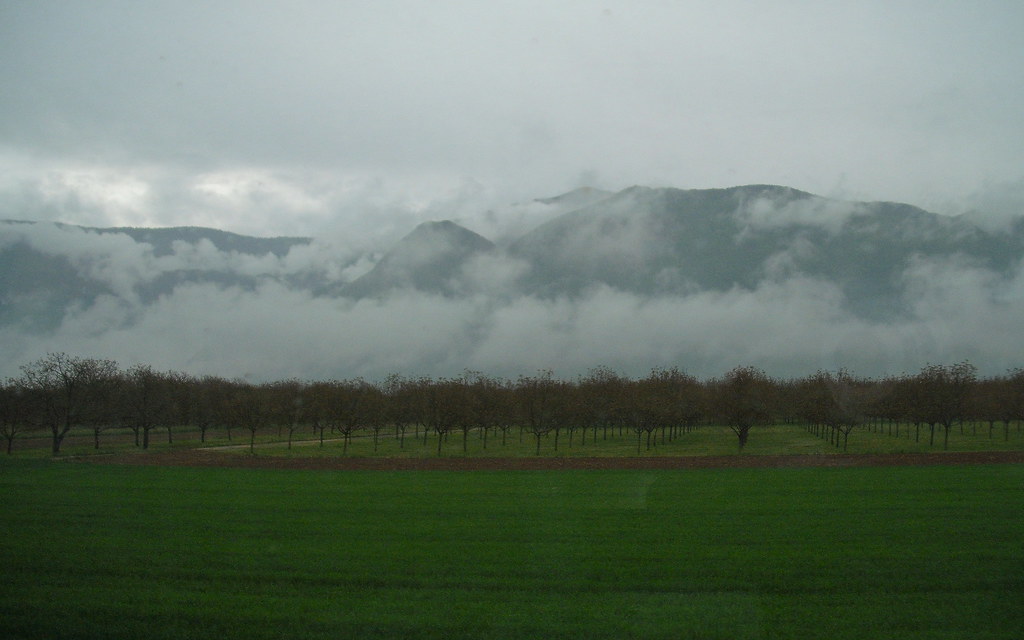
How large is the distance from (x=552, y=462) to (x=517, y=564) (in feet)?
99.2

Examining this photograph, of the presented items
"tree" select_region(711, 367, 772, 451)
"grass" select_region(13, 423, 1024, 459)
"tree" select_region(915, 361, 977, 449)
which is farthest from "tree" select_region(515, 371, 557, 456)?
"tree" select_region(915, 361, 977, 449)

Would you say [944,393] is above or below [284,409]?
above

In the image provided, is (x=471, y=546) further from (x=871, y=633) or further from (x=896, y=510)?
(x=896, y=510)

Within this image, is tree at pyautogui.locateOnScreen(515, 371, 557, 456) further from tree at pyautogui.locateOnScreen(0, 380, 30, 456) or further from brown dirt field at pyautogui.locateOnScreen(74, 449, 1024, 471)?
tree at pyautogui.locateOnScreen(0, 380, 30, 456)

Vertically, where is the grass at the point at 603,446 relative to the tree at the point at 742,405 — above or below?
below

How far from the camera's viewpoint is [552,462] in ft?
149

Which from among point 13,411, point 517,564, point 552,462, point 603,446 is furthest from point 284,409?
point 517,564

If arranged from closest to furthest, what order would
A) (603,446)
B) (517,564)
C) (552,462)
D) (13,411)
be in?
1. (517,564)
2. (552,462)
3. (13,411)
4. (603,446)

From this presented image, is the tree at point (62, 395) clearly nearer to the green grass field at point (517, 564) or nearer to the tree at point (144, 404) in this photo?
the tree at point (144, 404)

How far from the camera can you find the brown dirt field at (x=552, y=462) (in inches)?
1609

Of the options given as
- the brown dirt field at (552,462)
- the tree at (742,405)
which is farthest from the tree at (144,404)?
the tree at (742,405)

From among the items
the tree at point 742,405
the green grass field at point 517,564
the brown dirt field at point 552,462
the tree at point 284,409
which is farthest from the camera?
the tree at point 284,409

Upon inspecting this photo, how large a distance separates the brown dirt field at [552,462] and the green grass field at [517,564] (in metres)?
13.6

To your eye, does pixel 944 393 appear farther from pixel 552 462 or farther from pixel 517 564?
pixel 517 564
